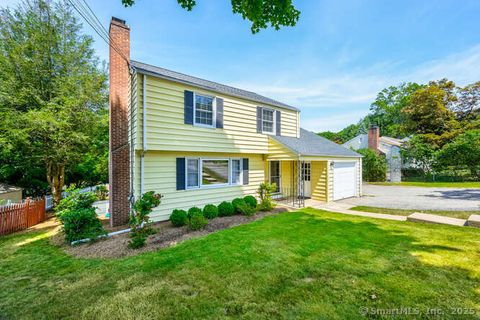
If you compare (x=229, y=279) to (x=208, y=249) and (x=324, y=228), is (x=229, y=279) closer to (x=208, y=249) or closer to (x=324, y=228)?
(x=208, y=249)

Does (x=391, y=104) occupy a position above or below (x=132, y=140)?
above

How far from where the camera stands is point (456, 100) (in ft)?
94.8

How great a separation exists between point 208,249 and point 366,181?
907 inches

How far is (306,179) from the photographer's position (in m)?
12.8

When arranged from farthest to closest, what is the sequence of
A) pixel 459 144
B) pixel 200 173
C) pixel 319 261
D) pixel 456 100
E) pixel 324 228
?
pixel 456 100, pixel 459 144, pixel 200 173, pixel 324 228, pixel 319 261

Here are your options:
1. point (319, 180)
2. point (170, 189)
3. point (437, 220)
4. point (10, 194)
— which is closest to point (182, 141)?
point (170, 189)

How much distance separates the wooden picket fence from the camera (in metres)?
7.38

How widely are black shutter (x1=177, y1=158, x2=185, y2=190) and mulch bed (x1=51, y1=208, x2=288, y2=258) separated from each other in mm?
1473

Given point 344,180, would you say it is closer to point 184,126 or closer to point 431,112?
point 184,126

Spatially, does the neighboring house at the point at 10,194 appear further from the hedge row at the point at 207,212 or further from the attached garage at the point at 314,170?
the attached garage at the point at 314,170

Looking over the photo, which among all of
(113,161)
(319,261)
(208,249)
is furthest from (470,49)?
(113,161)

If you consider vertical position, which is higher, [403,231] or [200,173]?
[200,173]

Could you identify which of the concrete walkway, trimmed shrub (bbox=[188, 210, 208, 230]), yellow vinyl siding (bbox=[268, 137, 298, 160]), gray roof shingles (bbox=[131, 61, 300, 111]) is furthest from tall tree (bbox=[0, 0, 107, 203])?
the concrete walkway

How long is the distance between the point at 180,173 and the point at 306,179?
779cm
